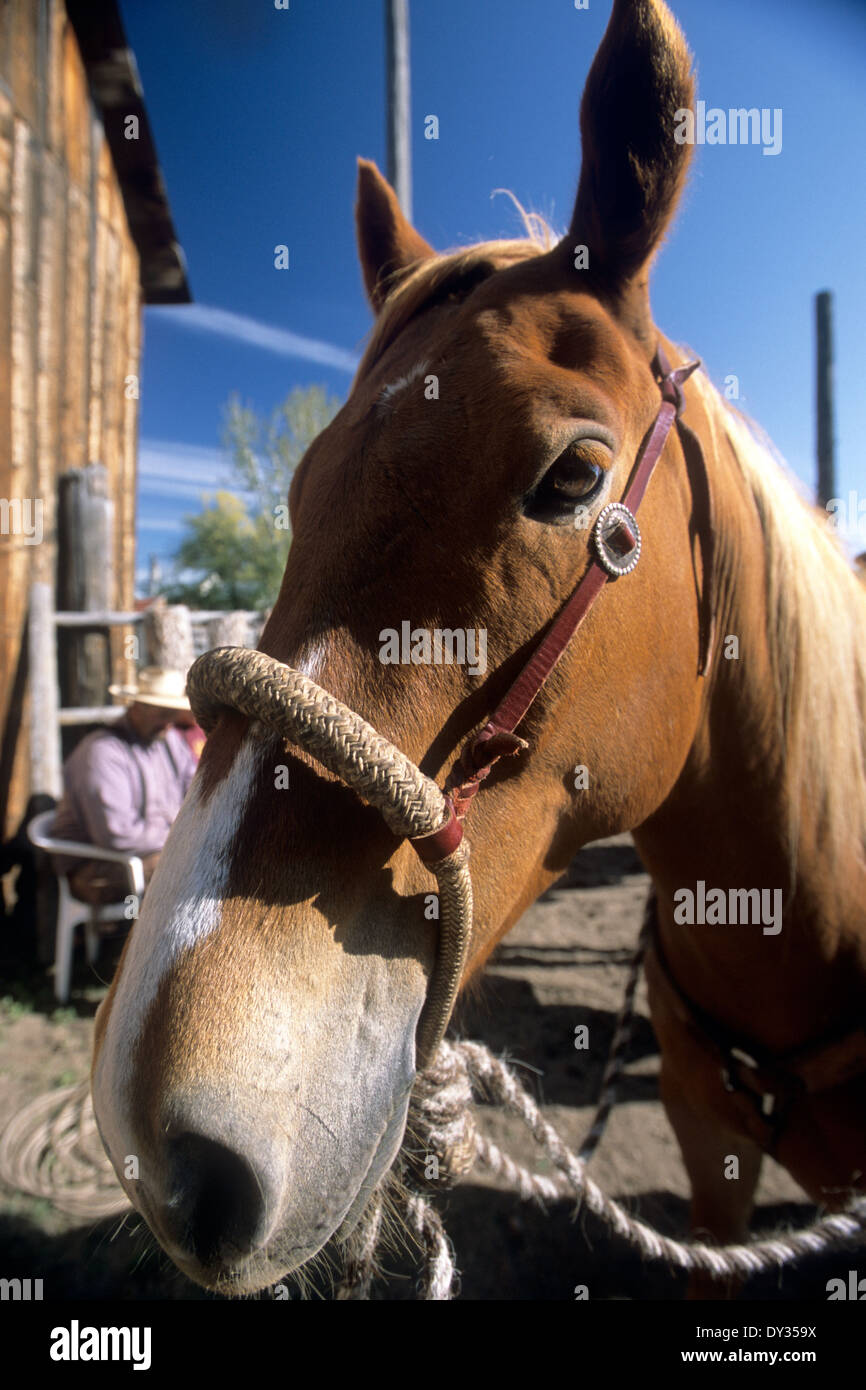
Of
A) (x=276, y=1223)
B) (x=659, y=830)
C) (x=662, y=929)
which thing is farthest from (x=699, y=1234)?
(x=276, y=1223)

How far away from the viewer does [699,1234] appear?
7.14ft

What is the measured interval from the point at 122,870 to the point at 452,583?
13.2 ft

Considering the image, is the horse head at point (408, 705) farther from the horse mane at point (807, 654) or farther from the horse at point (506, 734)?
the horse mane at point (807, 654)

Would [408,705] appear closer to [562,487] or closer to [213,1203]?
[562,487]

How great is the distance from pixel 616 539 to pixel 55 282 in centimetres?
608

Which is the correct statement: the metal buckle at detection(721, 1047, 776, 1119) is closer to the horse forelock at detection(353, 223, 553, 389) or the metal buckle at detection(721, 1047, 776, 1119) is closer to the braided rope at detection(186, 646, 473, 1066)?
the braided rope at detection(186, 646, 473, 1066)

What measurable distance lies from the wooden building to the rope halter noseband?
4.69m

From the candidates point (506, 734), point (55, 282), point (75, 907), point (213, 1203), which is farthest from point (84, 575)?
point (213, 1203)

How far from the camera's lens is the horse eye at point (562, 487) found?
41.8 inches

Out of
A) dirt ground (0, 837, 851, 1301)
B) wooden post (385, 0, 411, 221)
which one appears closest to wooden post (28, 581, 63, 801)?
dirt ground (0, 837, 851, 1301)

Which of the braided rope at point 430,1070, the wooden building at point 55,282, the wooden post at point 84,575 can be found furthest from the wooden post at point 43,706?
the braided rope at point 430,1070

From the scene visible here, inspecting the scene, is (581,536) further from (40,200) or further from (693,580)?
(40,200)

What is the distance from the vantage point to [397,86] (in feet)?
12.4

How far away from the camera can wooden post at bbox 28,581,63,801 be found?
489 cm
